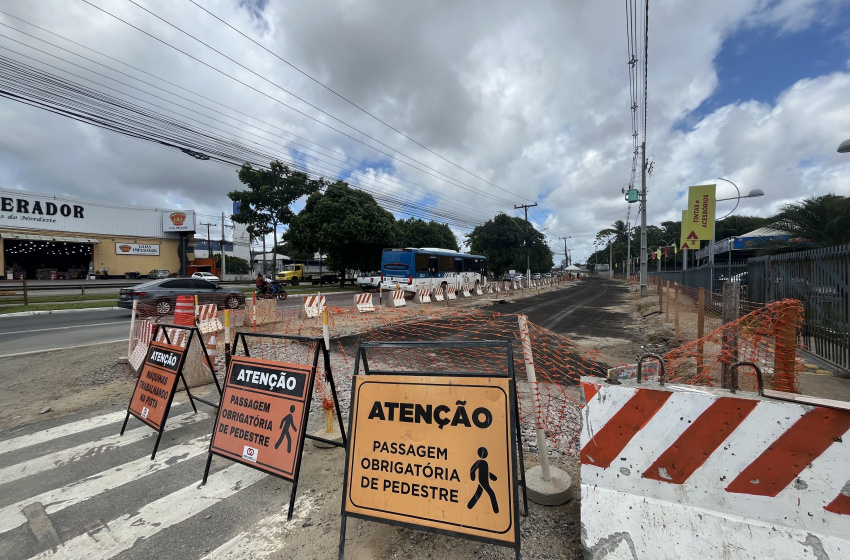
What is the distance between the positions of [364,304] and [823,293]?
12.8 metres

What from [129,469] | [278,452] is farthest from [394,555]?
[129,469]

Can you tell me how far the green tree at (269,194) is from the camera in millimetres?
34750

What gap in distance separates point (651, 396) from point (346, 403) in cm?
387

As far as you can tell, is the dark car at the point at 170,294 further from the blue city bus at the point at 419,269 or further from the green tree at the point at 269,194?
the green tree at the point at 269,194

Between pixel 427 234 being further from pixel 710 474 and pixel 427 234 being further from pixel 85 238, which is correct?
pixel 710 474

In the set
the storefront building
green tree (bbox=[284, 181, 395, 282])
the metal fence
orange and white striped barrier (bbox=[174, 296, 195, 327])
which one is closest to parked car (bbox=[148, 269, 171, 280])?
the storefront building

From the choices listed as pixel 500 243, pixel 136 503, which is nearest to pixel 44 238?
pixel 136 503

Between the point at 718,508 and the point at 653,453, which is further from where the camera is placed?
the point at 653,453

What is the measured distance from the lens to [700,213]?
10672 millimetres

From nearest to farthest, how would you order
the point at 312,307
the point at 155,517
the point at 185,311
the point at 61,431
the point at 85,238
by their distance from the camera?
the point at 155,517, the point at 61,431, the point at 185,311, the point at 312,307, the point at 85,238

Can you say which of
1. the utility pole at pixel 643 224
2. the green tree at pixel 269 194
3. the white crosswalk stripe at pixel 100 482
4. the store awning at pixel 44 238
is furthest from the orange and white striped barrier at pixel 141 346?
the store awning at pixel 44 238

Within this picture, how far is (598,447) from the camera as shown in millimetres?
2248

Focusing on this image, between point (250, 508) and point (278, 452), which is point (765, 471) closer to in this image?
point (278, 452)

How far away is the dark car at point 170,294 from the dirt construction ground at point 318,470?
17.4ft
